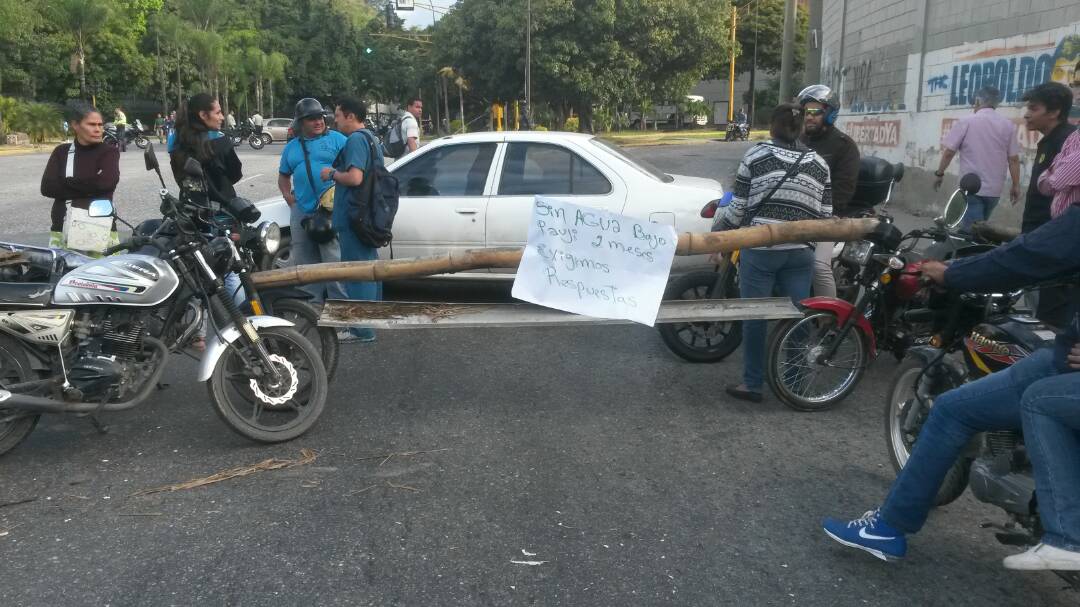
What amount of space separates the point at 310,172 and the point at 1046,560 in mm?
5377

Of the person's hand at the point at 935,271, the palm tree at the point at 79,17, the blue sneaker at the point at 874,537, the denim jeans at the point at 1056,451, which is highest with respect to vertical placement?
the palm tree at the point at 79,17

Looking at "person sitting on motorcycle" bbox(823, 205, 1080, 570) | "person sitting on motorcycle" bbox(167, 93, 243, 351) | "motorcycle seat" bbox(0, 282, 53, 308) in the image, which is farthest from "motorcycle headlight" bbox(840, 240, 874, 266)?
"motorcycle seat" bbox(0, 282, 53, 308)

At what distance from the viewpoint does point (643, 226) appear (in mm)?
4723

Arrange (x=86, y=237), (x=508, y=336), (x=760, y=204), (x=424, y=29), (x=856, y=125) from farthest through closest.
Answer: (x=424, y=29)
(x=856, y=125)
(x=508, y=336)
(x=86, y=237)
(x=760, y=204)

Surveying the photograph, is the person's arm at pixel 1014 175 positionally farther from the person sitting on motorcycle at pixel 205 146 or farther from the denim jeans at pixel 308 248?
the person sitting on motorcycle at pixel 205 146

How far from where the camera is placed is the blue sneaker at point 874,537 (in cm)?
326

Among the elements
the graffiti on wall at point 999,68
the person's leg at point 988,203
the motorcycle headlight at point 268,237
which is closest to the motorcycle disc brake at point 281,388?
the motorcycle headlight at point 268,237

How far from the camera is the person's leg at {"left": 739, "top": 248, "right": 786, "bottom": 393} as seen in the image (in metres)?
5.18

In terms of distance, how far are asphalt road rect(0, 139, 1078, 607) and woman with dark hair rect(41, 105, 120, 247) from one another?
154 centimetres

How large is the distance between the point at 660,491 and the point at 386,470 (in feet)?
4.28

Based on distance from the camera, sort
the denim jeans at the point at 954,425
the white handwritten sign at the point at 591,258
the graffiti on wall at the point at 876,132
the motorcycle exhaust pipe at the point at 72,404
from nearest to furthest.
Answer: the denim jeans at the point at 954,425 → the motorcycle exhaust pipe at the point at 72,404 → the white handwritten sign at the point at 591,258 → the graffiti on wall at the point at 876,132

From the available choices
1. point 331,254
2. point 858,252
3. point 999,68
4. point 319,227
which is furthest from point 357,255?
point 999,68

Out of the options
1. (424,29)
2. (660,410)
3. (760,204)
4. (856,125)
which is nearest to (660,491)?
(660,410)

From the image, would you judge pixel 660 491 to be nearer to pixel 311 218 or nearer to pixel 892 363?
pixel 892 363
